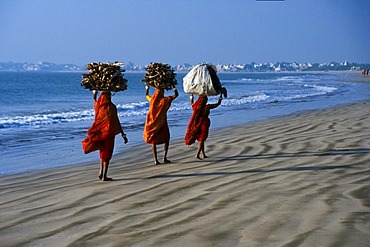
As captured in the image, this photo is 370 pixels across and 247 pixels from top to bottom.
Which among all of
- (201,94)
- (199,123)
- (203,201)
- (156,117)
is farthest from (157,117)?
(203,201)

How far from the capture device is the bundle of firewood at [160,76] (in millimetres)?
8656

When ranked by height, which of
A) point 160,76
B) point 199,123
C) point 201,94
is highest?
point 160,76

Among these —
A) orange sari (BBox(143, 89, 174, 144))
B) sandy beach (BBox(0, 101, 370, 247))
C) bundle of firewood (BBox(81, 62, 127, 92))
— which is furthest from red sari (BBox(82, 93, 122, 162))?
orange sari (BBox(143, 89, 174, 144))

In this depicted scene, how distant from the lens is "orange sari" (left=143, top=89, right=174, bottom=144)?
344 inches

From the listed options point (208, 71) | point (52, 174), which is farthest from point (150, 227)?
point (208, 71)

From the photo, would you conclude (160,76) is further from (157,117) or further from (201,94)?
(201,94)

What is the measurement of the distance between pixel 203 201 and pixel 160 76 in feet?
11.0

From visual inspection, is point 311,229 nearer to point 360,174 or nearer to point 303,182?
point 303,182

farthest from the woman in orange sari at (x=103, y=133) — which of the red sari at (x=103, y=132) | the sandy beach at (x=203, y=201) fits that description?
the sandy beach at (x=203, y=201)

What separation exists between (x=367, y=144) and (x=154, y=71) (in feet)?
14.3

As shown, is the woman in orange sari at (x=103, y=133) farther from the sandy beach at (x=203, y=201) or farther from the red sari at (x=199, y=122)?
the red sari at (x=199, y=122)

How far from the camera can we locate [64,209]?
18.5 ft

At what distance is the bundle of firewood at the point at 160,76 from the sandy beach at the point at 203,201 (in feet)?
4.37

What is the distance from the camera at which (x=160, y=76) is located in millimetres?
8641
